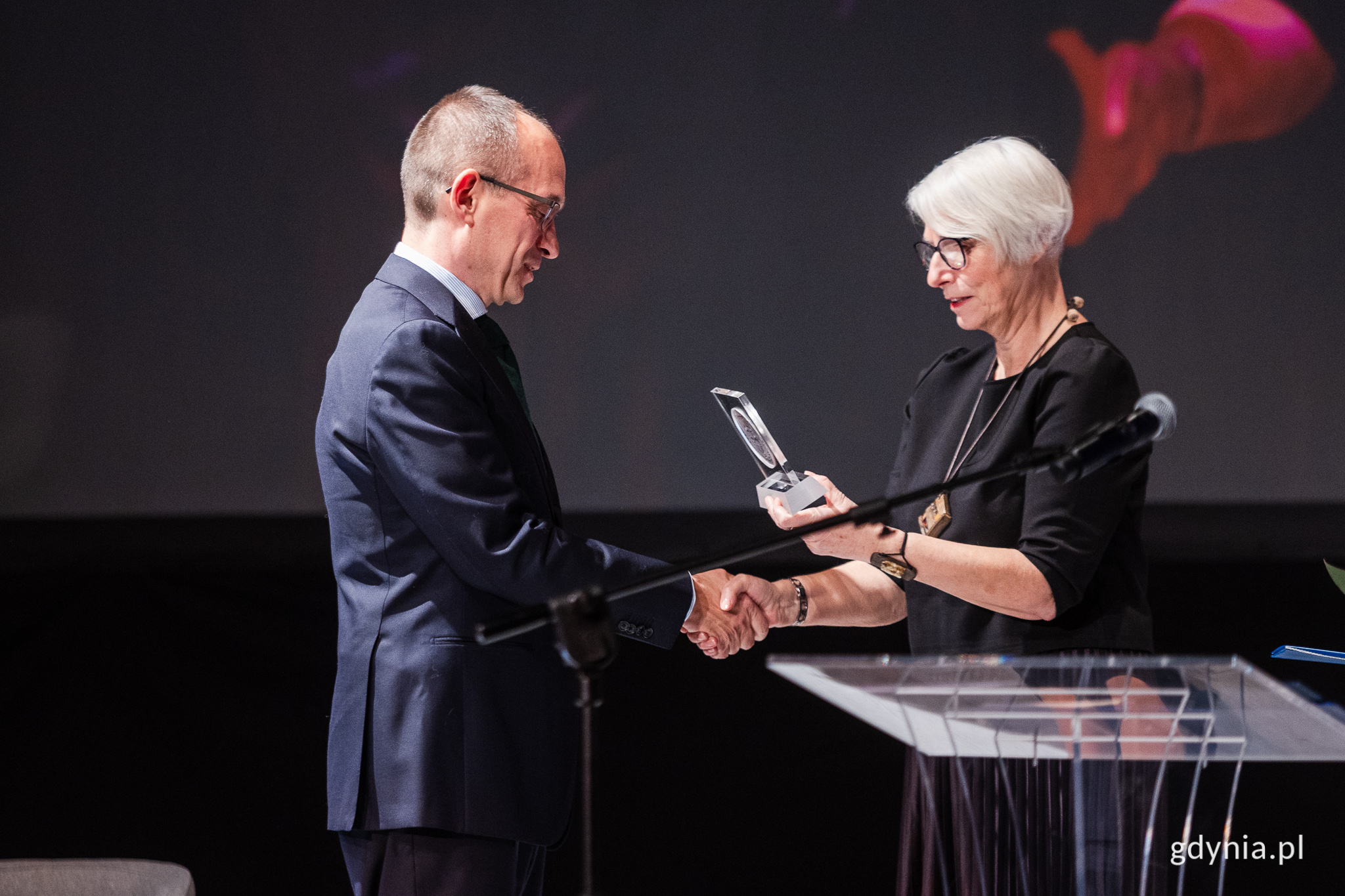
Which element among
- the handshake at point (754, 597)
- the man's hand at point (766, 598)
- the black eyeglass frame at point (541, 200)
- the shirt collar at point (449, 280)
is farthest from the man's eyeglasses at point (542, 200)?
the man's hand at point (766, 598)

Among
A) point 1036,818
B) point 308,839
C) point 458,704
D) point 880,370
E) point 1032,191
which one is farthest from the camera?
point 880,370

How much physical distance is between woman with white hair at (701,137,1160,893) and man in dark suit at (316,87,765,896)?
1.53 feet

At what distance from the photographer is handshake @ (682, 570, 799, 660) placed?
2.13m

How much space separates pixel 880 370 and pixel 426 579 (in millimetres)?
2302

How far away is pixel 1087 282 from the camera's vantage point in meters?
3.77

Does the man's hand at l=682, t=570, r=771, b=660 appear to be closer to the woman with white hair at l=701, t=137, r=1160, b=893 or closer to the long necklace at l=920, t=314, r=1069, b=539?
the woman with white hair at l=701, t=137, r=1160, b=893

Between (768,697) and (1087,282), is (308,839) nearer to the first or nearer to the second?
(768,697)

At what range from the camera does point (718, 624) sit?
7.02 feet

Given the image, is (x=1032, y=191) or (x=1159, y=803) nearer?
(x=1159, y=803)

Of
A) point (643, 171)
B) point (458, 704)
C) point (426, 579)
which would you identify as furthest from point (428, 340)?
point (643, 171)

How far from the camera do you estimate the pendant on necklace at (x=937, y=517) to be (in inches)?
81.7

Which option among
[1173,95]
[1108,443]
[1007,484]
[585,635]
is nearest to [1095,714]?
[1108,443]

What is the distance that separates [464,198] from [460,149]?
0.27 ft

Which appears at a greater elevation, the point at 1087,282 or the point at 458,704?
the point at 1087,282
